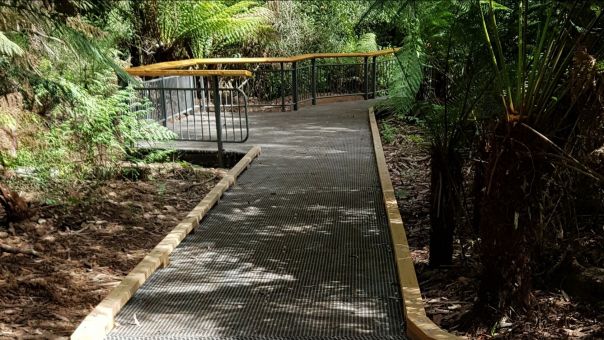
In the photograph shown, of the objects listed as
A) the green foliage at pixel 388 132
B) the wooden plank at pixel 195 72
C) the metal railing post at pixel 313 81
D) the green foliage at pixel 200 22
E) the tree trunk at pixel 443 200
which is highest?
the green foliage at pixel 200 22

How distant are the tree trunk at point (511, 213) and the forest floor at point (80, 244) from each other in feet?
7.07

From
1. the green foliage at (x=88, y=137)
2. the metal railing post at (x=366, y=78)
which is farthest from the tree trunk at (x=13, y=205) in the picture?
the metal railing post at (x=366, y=78)

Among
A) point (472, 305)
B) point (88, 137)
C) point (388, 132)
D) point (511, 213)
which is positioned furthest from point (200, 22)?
point (511, 213)

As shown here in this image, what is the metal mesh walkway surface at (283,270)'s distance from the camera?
292 centimetres

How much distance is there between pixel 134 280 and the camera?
341cm

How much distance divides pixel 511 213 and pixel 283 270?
156cm

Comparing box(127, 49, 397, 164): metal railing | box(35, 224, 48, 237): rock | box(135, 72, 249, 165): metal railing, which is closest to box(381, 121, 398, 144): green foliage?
box(127, 49, 397, 164): metal railing

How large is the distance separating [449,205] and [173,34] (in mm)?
11255

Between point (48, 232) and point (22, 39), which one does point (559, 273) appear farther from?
point (22, 39)

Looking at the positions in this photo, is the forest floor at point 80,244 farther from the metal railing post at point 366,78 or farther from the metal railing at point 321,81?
the metal railing post at point 366,78

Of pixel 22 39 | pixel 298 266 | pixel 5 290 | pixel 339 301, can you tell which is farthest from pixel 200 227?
pixel 22 39

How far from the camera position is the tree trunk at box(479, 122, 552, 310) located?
2.54 meters

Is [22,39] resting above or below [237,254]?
above

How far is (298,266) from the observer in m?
3.77
